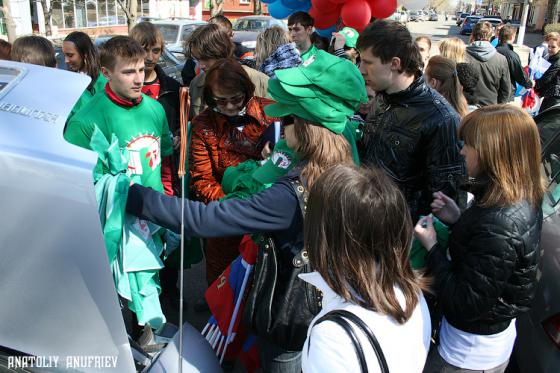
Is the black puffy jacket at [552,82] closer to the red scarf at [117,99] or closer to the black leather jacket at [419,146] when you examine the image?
the black leather jacket at [419,146]

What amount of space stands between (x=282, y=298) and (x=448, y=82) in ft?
8.30

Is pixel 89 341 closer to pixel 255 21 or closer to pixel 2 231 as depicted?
pixel 2 231

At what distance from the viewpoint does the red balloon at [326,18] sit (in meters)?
4.93

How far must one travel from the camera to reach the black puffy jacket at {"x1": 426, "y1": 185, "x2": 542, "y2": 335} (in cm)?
160

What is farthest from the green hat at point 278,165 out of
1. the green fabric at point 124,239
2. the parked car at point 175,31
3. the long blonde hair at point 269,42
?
the parked car at point 175,31

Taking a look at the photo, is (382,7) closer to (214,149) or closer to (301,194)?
(214,149)

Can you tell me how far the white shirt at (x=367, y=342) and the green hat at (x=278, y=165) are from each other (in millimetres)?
596

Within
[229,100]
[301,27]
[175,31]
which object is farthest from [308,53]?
[175,31]

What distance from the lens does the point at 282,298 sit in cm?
170

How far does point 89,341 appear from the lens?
130 centimetres

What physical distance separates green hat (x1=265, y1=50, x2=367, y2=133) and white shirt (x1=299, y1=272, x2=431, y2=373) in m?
0.66

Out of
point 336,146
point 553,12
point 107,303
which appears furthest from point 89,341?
point 553,12

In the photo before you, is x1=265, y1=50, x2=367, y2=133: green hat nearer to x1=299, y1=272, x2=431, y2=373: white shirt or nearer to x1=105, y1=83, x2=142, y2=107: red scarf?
x1=299, y1=272, x2=431, y2=373: white shirt

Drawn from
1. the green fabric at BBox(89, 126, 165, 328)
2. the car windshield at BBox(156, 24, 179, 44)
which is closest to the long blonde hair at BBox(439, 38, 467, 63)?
the green fabric at BBox(89, 126, 165, 328)
